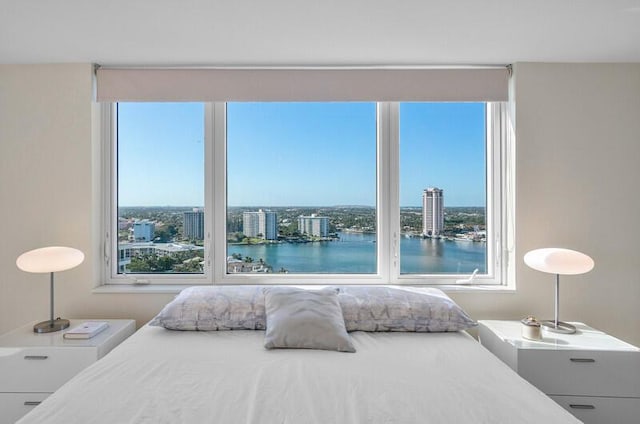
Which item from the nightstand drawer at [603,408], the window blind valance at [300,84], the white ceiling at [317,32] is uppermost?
the white ceiling at [317,32]

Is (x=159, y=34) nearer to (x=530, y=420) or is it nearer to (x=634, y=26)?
(x=530, y=420)

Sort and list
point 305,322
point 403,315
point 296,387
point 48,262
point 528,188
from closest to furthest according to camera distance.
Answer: point 296,387, point 305,322, point 403,315, point 48,262, point 528,188

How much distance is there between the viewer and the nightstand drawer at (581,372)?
1.93 m

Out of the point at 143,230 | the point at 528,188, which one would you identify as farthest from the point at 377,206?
the point at 143,230

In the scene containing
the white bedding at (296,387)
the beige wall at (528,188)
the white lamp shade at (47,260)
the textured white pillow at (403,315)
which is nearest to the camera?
the white bedding at (296,387)

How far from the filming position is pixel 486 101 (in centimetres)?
256

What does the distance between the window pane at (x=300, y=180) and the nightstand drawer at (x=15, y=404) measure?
A: 1.34 metres

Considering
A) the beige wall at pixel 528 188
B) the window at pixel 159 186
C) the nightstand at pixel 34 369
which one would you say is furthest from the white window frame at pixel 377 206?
the nightstand at pixel 34 369

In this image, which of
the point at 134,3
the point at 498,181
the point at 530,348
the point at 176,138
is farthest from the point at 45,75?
the point at 530,348

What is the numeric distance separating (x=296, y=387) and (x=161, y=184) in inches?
79.8

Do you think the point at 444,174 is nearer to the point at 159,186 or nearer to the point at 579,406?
the point at 579,406

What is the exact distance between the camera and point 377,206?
2.76m

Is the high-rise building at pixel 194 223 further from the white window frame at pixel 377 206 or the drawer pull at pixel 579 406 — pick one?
the drawer pull at pixel 579 406

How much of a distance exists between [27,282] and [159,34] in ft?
6.55
